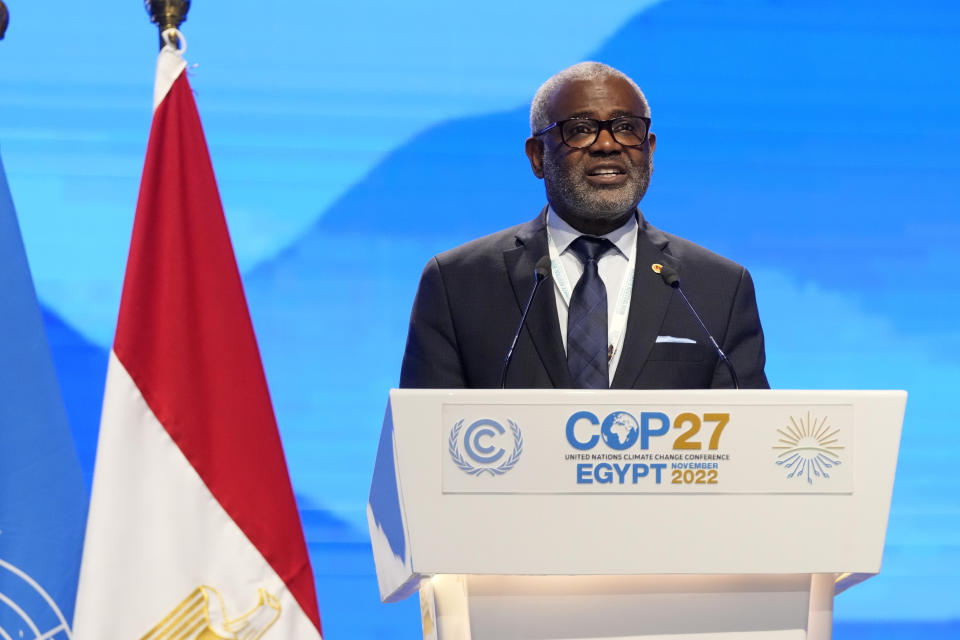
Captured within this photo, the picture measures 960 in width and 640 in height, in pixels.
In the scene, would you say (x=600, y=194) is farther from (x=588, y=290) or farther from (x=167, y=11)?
(x=167, y=11)

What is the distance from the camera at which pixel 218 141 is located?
10.5ft

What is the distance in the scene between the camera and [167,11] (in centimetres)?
190

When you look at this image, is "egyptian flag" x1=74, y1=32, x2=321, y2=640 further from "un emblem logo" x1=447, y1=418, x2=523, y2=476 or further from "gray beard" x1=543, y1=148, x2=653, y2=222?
"gray beard" x1=543, y1=148, x2=653, y2=222

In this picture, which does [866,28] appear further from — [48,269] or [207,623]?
[207,623]

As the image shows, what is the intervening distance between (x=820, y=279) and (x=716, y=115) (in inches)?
21.2

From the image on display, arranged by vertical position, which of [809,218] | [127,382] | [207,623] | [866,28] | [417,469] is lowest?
[207,623]

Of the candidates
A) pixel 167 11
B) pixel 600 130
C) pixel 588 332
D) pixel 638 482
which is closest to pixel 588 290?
pixel 588 332

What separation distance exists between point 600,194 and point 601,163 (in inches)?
2.4

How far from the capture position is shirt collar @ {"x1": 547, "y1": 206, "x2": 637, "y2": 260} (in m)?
2.21

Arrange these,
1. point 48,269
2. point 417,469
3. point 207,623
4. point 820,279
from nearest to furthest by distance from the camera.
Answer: point 417,469
point 207,623
point 48,269
point 820,279

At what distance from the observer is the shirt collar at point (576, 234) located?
221cm

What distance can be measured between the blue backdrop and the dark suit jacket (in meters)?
0.97

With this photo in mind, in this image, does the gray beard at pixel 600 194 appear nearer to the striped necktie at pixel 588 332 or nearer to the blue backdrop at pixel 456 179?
the striped necktie at pixel 588 332

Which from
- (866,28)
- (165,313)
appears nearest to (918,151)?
(866,28)
